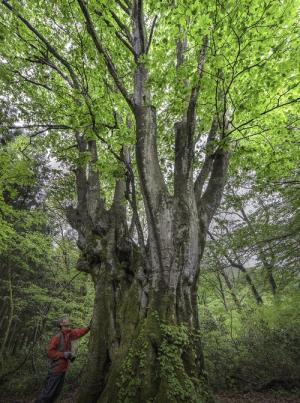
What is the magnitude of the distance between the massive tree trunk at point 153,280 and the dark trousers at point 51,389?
3.25 ft

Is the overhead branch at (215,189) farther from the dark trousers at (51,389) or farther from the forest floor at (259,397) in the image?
the dark trousers at (51,389)

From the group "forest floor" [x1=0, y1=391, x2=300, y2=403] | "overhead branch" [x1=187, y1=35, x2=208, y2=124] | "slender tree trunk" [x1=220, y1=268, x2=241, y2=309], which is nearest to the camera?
"overhead branch" [x1=187, y1=35, x2=208, y2=124]

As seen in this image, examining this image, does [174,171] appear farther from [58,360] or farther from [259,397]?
[259,397]

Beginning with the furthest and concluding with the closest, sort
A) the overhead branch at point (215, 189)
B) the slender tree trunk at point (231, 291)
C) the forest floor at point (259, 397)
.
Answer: the slender tree trunk at point (231, 291) → the overhead branch at point (215, 189) → the forest floor at point (259, 397)

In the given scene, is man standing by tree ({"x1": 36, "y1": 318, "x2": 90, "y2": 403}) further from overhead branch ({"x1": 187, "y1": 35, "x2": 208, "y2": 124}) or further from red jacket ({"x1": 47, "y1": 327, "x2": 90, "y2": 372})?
overhead branch ({"x1": 187, "y1": 35, "x2": 208, "y2": 124})

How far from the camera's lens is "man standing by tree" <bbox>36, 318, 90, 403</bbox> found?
4.94 m

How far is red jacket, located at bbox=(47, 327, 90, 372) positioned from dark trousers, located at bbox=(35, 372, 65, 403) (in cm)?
12

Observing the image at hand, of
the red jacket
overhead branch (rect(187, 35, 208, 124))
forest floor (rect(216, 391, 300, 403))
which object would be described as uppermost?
overhead branch (rect(187, 35, 208, 124))

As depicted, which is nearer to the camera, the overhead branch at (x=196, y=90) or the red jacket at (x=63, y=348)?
the overhead branch at (x=196, y=90)

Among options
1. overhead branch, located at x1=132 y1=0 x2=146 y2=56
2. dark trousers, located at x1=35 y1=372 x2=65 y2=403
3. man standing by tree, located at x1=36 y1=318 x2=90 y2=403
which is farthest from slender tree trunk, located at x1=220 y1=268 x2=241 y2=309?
overhead branch, located at x1=132 y1=0 x2=146 y2=56

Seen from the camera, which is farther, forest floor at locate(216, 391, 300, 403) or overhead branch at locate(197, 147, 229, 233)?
overhead branch at locate(197, 147, 229, 233)

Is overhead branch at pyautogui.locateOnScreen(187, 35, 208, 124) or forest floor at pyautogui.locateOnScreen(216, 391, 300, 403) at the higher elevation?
overhead branch at pyautogui.locateOnScreen(187, 35, 208, 124)

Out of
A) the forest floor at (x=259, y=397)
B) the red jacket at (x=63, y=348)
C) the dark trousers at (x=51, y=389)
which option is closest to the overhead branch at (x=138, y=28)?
the red jacket at (x=63, y=348)

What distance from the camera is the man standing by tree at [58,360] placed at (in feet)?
16.2
